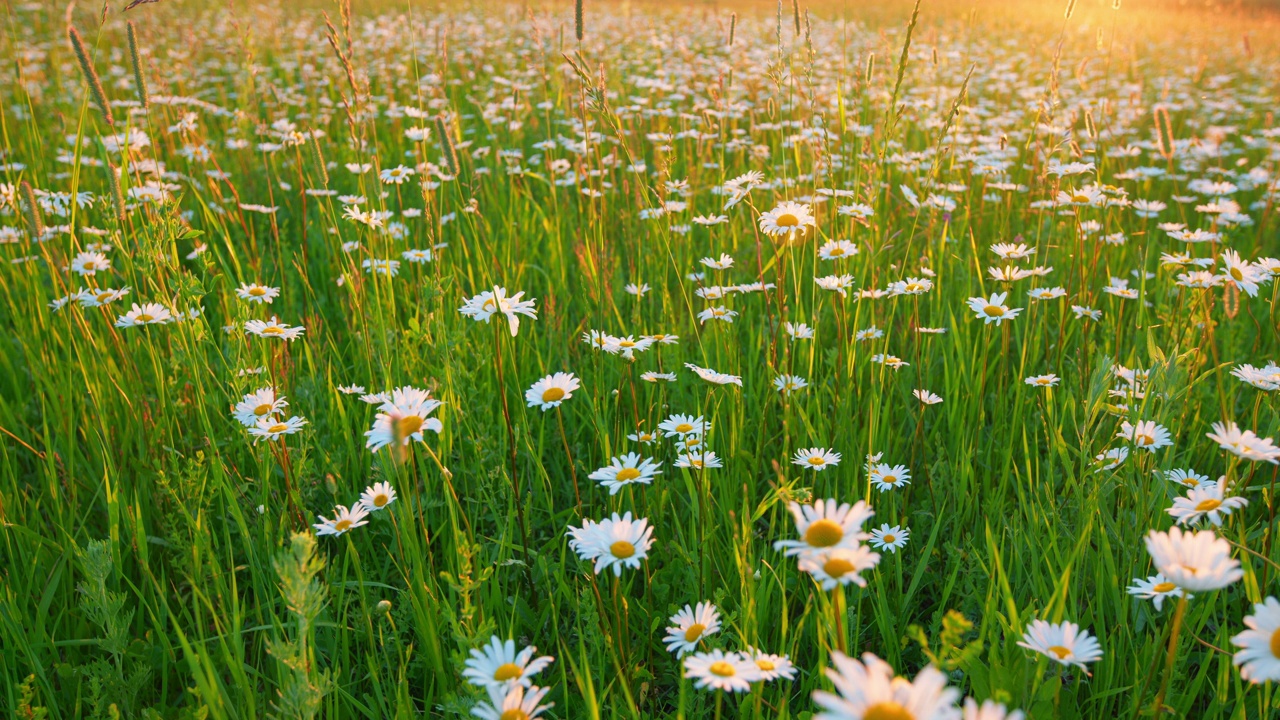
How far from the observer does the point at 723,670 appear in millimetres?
1000

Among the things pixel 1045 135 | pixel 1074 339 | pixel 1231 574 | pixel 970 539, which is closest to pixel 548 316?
pixel 970 539

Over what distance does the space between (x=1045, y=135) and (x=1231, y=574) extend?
187 inches

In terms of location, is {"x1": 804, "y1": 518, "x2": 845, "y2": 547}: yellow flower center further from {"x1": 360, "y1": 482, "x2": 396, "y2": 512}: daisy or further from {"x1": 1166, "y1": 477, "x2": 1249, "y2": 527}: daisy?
{"x1": 360, "y1": 482, "x2": 396, "y2": 512}: daisy

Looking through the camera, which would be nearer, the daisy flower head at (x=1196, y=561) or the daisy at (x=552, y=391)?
the daisy flower head at (x=1196, y=561)

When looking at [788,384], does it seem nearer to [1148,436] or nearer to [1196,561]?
[1148,436]

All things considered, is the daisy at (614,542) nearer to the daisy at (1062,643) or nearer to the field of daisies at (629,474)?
the field of daisies at (629,474)

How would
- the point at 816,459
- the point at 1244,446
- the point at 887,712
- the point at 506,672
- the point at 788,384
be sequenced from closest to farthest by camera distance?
the point at 887,712
the point at 506,672
the point at 1244,446
the point at 816,459
the point at 788,384

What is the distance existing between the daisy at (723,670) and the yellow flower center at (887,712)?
1.16ft

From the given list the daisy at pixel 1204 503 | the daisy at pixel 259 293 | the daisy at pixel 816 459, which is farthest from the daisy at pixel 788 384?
the daisy at pixel 259 293

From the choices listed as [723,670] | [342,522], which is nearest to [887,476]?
[723,670]

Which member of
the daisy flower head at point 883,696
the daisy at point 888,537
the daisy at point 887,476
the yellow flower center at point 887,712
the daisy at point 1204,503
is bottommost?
the daisy at point 888,537

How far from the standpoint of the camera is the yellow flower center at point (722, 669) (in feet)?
3.27

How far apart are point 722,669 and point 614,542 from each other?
0.25 meters

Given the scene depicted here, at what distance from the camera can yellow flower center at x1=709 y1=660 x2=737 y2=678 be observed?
100 centimetres
